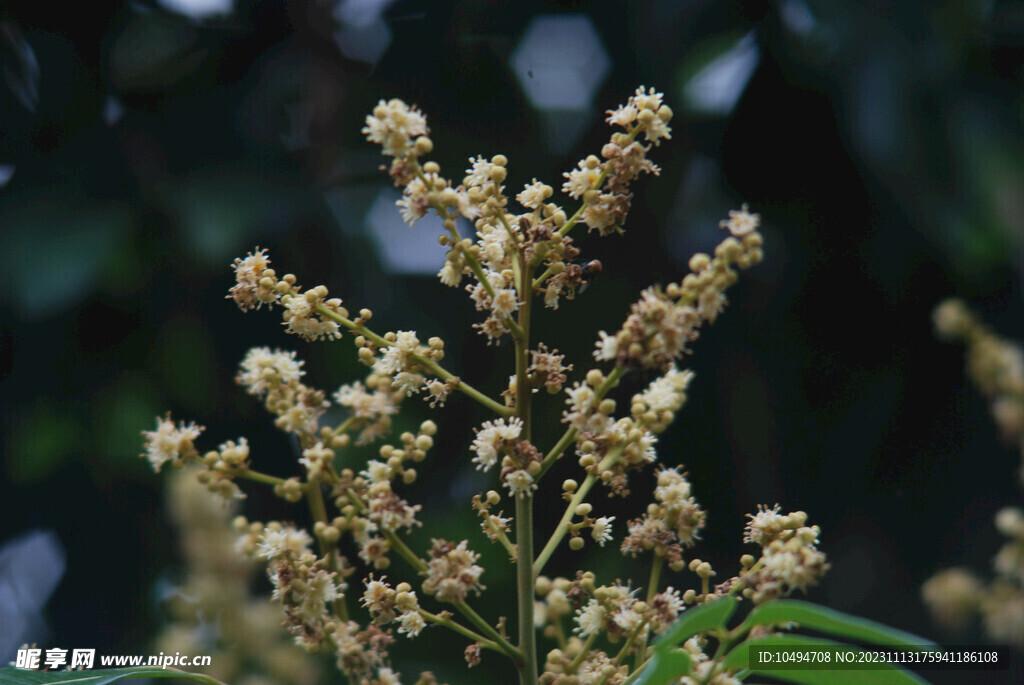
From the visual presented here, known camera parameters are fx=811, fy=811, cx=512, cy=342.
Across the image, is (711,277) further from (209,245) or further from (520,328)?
(209,245)

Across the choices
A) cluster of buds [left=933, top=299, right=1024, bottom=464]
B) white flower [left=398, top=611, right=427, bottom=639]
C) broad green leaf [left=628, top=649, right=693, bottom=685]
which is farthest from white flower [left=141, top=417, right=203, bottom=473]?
cluster of buds [left=933, top=299, right=1024, bottom=464]

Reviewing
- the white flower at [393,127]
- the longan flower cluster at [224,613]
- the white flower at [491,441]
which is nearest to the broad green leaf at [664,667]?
the white flower at [491,441]

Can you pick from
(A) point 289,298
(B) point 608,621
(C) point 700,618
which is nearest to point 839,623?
(C) point 700,618

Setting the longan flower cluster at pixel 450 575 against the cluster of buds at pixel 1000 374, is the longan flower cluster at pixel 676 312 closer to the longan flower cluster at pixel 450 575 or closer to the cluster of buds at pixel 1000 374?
the longan flower cluster at pixel 450 575

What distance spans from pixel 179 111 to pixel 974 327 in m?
0.87

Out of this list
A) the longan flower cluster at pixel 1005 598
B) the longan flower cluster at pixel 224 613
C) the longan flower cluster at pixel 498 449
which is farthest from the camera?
the longan flower cluster at pixel 224 613

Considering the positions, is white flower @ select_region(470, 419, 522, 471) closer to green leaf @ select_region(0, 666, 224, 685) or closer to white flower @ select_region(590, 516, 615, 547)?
white flower @ select_region(590, 516, 615, 547)

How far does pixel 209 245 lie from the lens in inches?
35.2

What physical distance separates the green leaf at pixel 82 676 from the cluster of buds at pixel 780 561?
0.83 ft

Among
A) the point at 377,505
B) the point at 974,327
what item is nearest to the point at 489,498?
the point at 377,505

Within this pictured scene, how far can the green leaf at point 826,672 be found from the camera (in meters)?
0.27

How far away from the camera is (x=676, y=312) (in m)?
0.28

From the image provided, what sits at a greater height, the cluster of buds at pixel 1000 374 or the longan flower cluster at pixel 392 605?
the cluster of buds at pixel 1000 374

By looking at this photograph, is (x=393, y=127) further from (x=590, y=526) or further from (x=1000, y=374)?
(x=1000, y=374)
